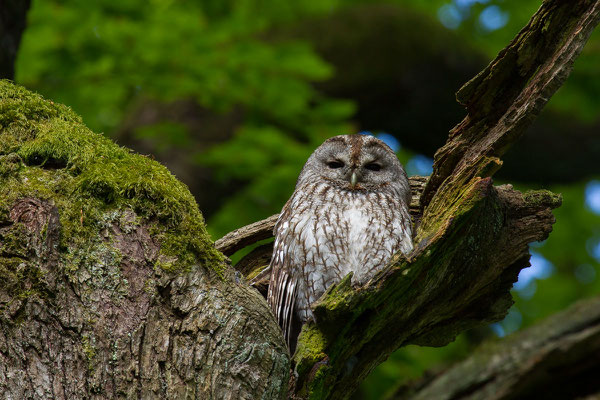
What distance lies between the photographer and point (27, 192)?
7.27ft

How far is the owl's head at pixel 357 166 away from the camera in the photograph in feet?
11.8

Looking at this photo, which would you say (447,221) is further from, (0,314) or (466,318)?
(0,314)

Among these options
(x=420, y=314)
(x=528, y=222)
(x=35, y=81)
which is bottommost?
(x=420, y=314)

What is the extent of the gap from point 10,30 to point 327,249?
2326 mm

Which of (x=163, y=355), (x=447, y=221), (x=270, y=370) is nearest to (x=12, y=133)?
(x=163, y=355)

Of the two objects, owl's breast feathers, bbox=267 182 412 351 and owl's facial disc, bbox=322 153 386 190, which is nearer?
owl's breast feathers, bbox=267 182 412 351

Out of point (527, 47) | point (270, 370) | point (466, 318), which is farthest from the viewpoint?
point (466, 318)

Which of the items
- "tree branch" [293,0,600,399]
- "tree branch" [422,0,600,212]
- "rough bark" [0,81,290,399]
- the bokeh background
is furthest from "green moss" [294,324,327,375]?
the bokeh background

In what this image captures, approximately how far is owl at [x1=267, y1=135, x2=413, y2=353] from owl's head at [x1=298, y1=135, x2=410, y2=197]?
1 cm

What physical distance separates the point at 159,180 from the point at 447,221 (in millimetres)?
1219

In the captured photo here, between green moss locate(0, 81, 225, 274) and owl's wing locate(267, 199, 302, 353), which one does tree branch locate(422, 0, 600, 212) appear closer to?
owl's wing locate(267, 199, 302, 353)

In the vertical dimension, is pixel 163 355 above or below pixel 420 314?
below

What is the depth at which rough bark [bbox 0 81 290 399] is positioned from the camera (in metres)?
1.98

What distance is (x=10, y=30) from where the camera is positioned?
141 inches
